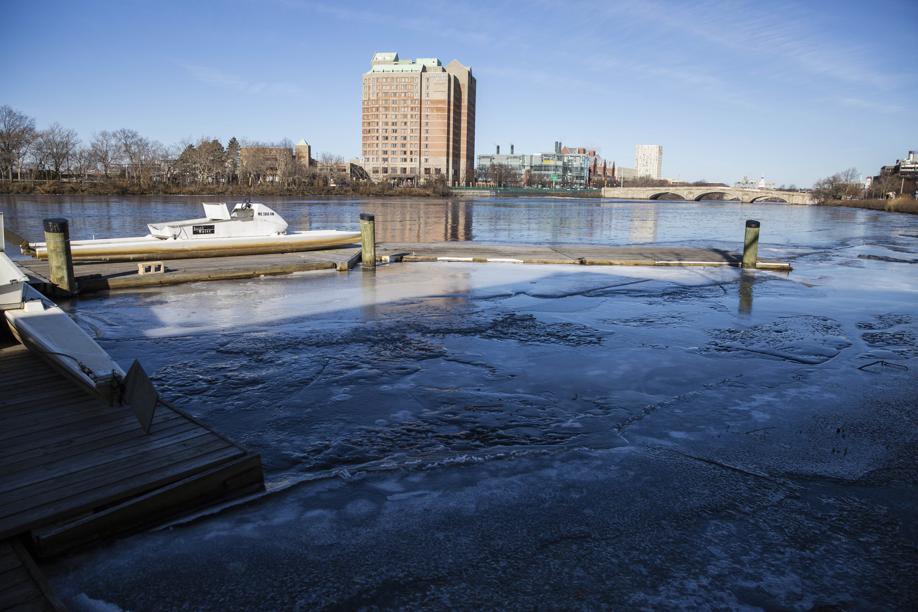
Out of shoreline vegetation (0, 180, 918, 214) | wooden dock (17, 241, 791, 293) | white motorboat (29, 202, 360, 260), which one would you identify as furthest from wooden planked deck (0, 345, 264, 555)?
shoreline vegetation (0, 180, 918, 214)

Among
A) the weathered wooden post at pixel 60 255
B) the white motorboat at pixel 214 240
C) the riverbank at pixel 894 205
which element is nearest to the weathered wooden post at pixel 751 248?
the white motorboat at pixel 214 240

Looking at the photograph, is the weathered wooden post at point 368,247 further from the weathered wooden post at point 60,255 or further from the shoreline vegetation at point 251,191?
the shoreline vegetation at point 251,191

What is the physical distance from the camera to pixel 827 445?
18.4 ft

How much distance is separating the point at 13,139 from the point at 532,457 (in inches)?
4330

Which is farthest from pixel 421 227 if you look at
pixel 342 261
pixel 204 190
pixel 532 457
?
pixel 204 190

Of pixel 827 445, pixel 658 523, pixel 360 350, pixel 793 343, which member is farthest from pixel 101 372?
pixel 793 343

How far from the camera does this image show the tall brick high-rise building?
172500 millimetres

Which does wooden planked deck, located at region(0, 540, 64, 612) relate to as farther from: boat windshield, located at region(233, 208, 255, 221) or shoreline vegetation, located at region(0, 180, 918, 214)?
shoreline vegetation, located at region(0, 180, 918, 214)

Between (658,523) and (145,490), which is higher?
(145,490)

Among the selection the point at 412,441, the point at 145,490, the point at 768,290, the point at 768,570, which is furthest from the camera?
the point at 768,290

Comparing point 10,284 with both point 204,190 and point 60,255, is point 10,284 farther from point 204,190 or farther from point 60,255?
point 204,190

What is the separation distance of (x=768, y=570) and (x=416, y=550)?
2207mm

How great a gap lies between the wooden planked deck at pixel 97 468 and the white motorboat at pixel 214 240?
12763 millimetres

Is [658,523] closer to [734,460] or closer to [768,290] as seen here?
[734,460]
